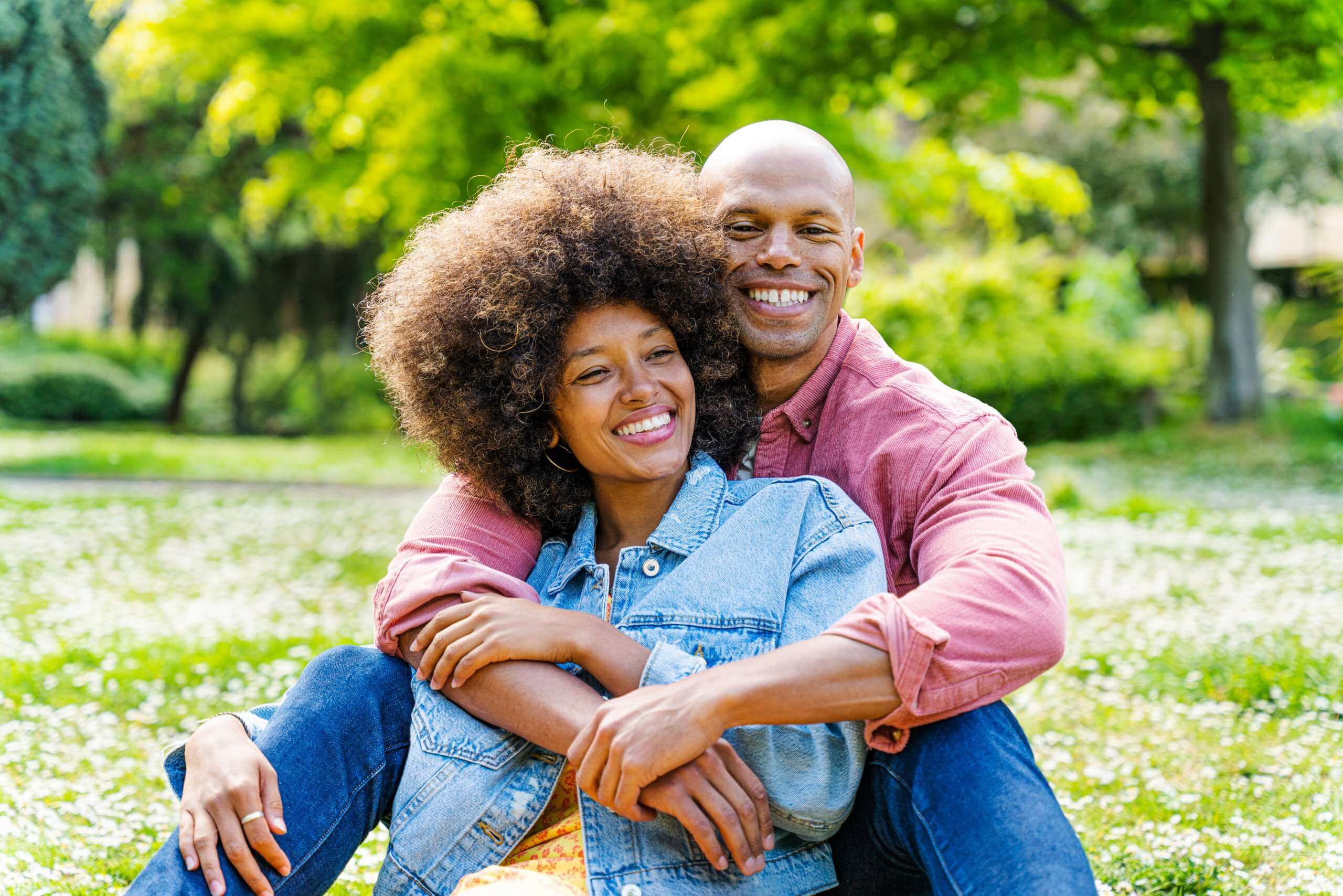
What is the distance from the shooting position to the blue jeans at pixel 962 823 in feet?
6.88

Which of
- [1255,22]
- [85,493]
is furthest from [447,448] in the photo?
[1255,22]

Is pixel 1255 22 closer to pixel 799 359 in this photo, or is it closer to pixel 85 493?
pixel 799 359

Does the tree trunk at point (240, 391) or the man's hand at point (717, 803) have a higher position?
the man's hand at point (717, 803)

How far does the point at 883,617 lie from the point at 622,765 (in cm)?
53

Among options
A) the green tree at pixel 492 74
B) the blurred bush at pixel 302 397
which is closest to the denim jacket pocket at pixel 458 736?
the green tree at pixel 492 74

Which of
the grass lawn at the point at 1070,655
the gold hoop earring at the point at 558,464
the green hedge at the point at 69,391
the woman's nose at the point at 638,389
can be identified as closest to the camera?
the woman's nose at the point at 638,389

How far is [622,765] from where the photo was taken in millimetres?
2191

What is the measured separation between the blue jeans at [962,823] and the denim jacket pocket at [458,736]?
69 cm


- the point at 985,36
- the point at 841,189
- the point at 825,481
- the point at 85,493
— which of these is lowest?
the point at 85,493

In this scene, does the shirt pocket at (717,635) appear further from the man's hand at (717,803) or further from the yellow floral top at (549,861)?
the yellow floral top at (549,861)

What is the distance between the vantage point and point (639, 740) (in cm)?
219

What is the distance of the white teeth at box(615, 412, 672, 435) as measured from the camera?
8.95ft

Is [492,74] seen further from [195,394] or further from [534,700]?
[195,394]

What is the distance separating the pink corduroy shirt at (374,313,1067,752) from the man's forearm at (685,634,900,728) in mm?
29
